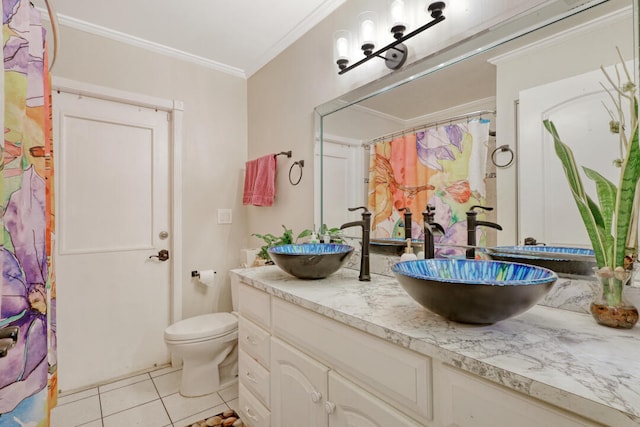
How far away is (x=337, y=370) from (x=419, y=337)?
1.17ft

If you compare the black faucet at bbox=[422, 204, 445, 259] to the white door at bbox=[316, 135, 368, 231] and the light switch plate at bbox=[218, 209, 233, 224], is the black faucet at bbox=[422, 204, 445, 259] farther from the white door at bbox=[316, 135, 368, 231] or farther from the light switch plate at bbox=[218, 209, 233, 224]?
the light switch plate at bbox=[218, 209, 233, 224]

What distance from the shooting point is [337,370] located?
983 millimetres

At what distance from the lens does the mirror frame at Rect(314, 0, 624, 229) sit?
104cm

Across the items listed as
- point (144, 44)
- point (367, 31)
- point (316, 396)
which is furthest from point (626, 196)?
point (144, 44)

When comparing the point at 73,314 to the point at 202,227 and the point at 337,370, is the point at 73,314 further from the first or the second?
the point at 337,370

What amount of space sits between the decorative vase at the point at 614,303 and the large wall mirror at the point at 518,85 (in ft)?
0.66

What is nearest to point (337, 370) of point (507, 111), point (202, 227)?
point (507, 111)

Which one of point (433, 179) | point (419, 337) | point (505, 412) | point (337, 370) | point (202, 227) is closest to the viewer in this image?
point (505, 412)

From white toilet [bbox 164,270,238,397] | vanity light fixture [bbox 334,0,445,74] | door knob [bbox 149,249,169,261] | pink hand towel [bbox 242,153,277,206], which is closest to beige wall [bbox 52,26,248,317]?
door knob [bbox 149,249,169,261]

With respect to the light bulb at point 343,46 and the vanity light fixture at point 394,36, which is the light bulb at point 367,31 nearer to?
the vanity light fixture at point 394,36

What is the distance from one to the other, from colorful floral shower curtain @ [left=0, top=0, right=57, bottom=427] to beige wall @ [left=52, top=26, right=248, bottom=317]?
1562mm

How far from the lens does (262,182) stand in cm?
238

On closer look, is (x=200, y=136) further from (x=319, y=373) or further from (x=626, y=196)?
(x=626, y=196)

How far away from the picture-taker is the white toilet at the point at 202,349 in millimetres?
1952
